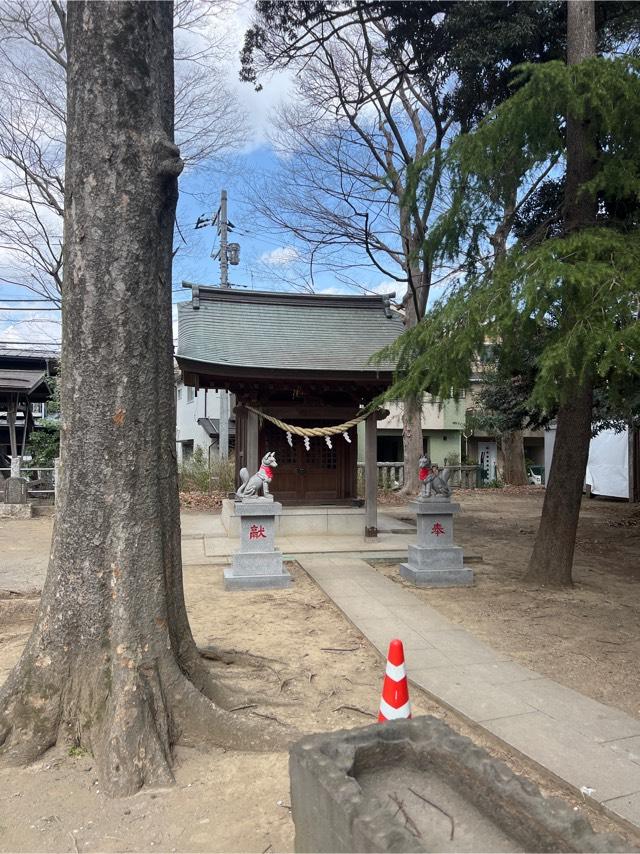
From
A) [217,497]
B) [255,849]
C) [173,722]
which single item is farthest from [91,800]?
[217,497]

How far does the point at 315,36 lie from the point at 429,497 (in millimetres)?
9955

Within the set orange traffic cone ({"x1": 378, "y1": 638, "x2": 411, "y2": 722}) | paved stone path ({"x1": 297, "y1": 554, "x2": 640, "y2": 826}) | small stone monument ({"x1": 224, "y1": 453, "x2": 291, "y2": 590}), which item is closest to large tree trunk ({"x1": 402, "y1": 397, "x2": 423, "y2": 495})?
small stone monument ({"x1": 224, "y1": 453, "x2": 291, "y2": 590})

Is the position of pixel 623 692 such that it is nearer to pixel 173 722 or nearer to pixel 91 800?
pixel 173 722

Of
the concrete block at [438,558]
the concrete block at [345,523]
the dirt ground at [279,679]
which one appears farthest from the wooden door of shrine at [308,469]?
the concrete block at [438,558]

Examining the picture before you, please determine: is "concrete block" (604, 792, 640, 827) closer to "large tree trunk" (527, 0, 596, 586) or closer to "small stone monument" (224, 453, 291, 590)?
"large tree trunk" (527, 0, 596, 586)

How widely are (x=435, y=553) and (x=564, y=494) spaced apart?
1940 millimetres

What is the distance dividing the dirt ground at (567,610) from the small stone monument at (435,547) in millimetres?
254

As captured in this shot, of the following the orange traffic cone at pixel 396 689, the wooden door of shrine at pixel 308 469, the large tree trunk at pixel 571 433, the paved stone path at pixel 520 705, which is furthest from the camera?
the wooden door of shrine at pixel 308 469

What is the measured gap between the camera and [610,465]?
68.2 feet

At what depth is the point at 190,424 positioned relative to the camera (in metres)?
29.3

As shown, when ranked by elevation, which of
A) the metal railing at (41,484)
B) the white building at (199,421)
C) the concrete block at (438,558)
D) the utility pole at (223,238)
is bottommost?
the concrete block at (438,558)

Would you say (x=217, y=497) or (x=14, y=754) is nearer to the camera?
(x=14, y=754)

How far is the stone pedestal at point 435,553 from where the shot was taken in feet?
27.3

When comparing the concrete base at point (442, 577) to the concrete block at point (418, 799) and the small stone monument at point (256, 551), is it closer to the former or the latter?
the small stone monument at point (256, 551)
